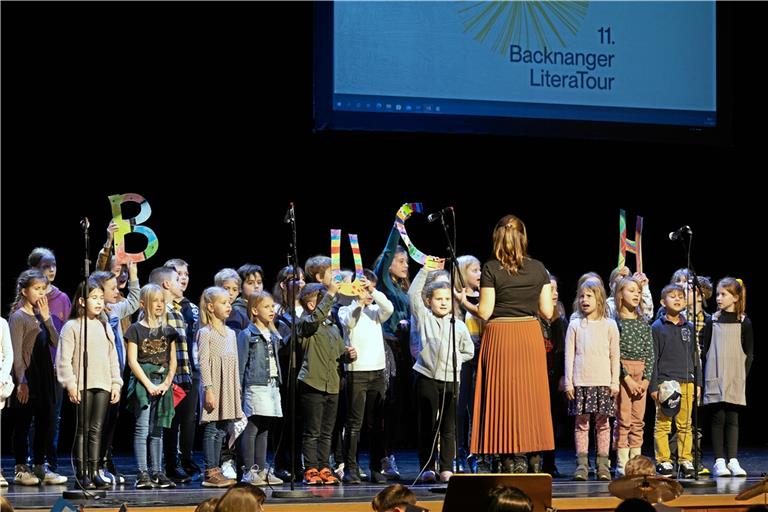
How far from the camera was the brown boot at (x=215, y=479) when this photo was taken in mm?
6582

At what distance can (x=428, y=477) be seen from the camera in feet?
22.8

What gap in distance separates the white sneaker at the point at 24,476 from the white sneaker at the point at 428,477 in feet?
7.52

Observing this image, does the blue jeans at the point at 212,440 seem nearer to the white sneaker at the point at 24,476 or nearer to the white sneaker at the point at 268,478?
the white sneaker at the point at 268,478

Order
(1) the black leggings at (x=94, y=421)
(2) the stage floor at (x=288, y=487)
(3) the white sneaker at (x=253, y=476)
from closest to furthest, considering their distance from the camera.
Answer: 1. (2) the stage floor at (x=288, y=487)
2. (1) the black leggings at (x=94, y=421)
3. (3) the white sneaker at (x=253, y=476)

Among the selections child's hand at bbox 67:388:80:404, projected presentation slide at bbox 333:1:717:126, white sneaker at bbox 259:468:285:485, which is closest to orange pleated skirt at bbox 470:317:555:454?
white sneaker at bbox 259:468:285:485

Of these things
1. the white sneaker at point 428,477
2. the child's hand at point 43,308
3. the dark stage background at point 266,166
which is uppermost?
the dark stage background at point 266,166

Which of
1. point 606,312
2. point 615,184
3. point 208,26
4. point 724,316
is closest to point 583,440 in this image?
point 606,312

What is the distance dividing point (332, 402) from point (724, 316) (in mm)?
2735

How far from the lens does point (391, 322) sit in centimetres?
766

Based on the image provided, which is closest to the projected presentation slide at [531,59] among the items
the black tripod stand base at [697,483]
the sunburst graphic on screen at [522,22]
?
the sunburst graphic on screen at [522,22]

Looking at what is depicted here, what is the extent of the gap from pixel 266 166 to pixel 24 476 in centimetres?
342

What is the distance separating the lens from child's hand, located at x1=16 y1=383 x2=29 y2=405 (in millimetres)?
6852

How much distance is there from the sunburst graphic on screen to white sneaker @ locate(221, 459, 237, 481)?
4.04 meters

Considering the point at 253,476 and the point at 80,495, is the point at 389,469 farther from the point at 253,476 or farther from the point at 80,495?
the point at 80,495
